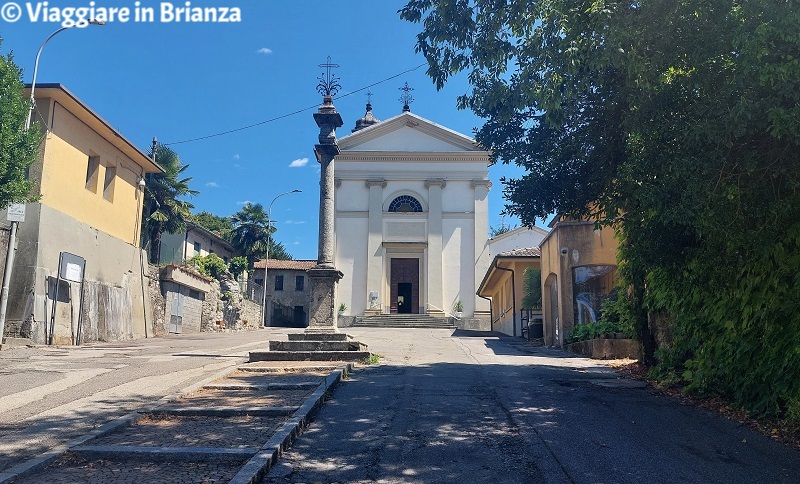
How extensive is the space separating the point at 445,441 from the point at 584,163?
14.1 feet

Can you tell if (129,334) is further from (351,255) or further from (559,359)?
(351,255)

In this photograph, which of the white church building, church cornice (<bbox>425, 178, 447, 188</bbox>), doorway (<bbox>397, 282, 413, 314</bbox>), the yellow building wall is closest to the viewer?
the yellow building wall

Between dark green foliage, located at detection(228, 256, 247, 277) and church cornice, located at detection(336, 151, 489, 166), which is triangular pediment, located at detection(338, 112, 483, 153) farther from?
dark green foliage, located at detection(228, 256, 247, 277)

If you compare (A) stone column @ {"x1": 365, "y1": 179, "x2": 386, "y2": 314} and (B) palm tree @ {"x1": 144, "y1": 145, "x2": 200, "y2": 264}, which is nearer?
(B) palm tree @ {"x1": 144, "y1": 145, "x2": 200, "y2": 264}

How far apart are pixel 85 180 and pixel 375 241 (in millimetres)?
21818

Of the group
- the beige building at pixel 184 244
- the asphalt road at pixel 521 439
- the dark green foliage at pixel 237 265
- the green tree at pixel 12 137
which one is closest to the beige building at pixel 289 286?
the dark green foliage at pixel 237 265

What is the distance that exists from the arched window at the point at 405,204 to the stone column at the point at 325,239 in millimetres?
26262

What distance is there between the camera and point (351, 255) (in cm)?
3941

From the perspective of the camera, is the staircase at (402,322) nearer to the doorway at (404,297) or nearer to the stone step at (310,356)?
the doorway at (404,297)

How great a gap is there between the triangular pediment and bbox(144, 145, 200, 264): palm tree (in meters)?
11.1

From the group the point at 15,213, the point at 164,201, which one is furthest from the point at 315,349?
the point at 164,201

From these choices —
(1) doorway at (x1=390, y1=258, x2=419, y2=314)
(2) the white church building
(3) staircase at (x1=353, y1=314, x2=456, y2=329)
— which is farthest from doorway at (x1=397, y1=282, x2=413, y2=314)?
(3) staircase at (x1=353, y1=314, x2=456, y2=329)

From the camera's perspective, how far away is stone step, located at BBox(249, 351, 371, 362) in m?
11.4

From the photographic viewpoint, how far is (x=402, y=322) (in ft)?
118
